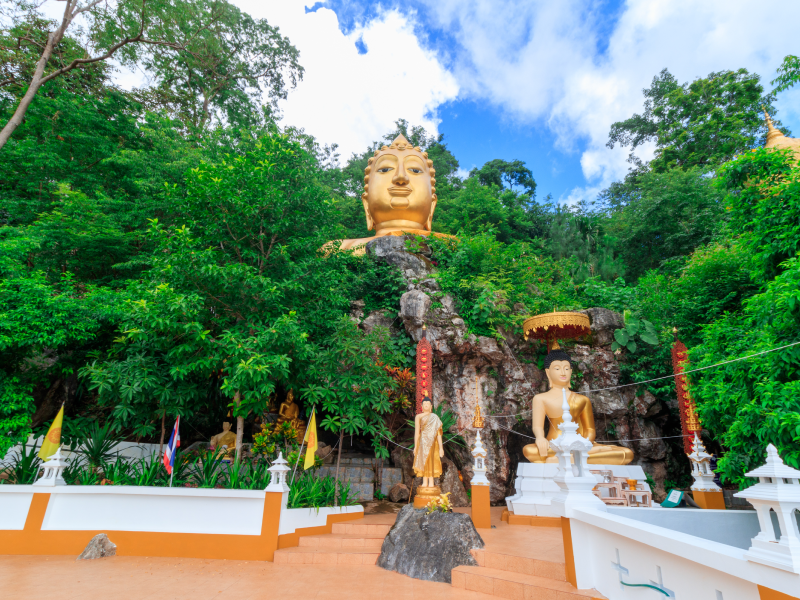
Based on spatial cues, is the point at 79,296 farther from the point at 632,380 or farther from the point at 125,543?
the point at 632,380

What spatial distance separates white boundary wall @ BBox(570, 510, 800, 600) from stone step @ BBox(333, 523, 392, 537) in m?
3.47

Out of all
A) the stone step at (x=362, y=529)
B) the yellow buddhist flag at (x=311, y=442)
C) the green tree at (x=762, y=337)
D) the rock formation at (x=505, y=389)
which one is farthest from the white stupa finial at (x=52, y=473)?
the green tree at (x=762, y=337)

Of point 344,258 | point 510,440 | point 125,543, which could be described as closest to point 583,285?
point 510,440

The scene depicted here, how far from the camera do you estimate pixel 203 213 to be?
755cm

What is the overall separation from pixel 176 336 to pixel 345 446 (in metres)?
5.81

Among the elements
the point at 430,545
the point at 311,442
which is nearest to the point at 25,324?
the point at 311,442

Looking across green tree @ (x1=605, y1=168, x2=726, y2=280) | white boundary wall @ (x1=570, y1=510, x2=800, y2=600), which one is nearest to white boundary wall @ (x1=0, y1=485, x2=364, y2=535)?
white boundary wall @ (x1=570, y1=510, x2=800, y2=600)

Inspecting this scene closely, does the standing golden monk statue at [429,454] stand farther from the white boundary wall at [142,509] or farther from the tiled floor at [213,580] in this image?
the white boundary wall at [142,509]

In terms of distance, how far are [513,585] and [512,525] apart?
3.40 m

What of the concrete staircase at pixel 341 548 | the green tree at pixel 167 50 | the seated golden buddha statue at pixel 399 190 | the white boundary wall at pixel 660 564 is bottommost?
the concrete staircase at pixel 341 548

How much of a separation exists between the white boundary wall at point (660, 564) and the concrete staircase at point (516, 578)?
29 cm

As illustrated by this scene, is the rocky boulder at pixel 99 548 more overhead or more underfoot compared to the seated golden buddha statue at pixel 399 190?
more underfoot

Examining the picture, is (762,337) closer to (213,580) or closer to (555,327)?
(555,327)

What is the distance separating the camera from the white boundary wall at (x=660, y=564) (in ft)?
6.73
